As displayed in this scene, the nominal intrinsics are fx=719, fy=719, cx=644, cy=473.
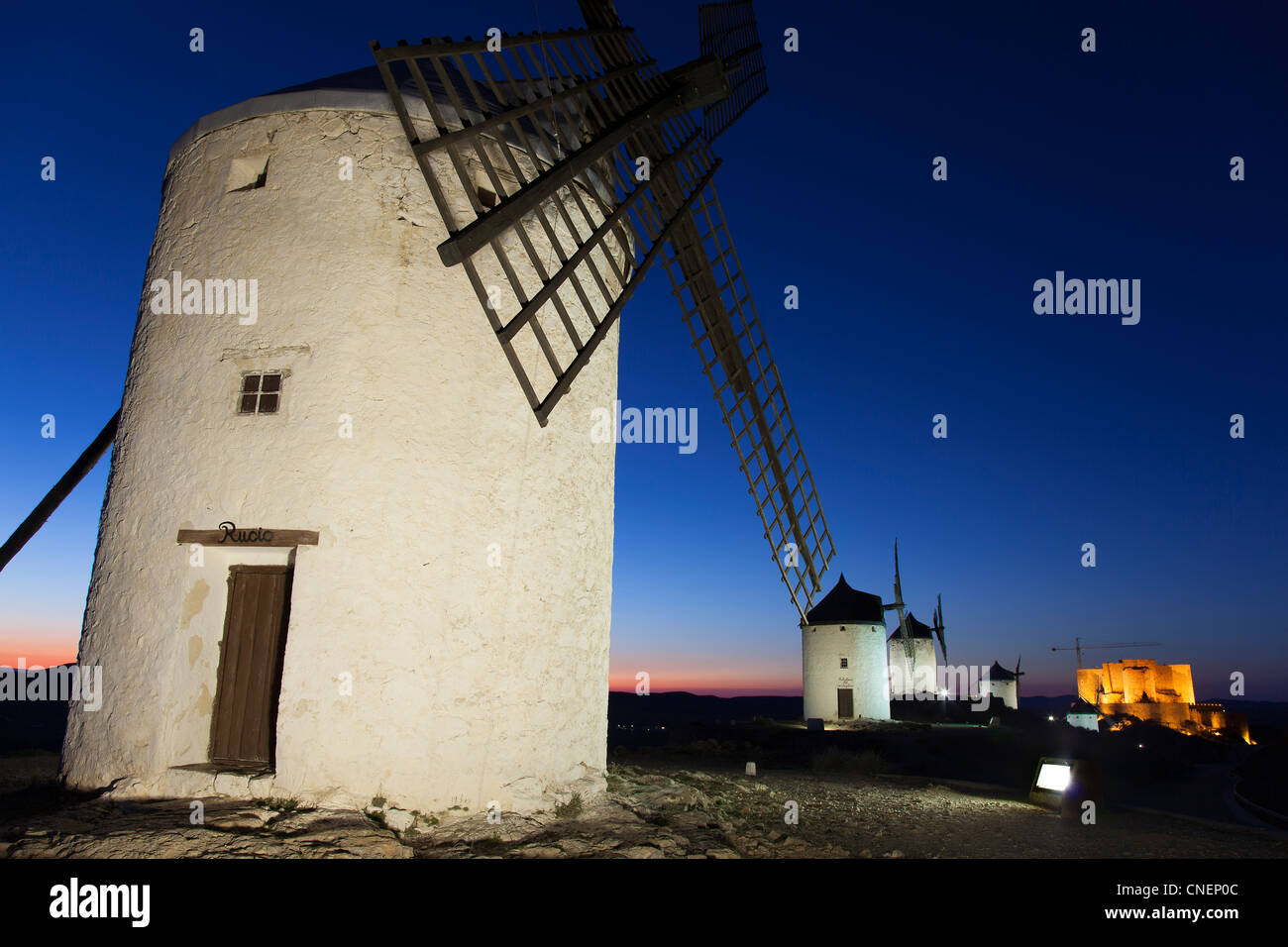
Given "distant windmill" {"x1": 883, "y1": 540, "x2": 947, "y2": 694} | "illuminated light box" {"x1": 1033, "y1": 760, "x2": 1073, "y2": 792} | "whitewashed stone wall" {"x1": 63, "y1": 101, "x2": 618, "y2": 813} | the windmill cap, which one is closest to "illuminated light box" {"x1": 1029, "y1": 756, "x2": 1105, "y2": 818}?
"illuminated light box" {"x1": 1033, "y1": 760, "x2": 1073, "y2": 792}

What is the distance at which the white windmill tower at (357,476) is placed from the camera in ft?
16.5

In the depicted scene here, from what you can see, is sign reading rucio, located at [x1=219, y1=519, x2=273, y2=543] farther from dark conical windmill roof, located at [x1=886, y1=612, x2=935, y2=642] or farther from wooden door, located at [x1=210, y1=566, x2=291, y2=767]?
dark conical windmill roof, located at [x1=886, y1=612, x2=935, y2=642]

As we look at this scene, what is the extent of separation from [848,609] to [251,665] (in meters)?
25.5

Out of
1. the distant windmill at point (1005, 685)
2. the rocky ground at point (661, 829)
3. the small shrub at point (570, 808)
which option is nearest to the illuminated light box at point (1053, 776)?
the rocky ground at point (661, 829)

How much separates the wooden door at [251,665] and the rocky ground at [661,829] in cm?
62

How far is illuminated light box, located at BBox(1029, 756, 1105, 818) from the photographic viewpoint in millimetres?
7543

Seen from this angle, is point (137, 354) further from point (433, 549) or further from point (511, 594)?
point (511, 594)

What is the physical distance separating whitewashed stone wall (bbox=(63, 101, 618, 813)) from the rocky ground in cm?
30

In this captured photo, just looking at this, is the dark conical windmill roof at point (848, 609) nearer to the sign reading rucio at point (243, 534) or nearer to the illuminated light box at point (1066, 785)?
the illuminated light box at point (1066, 785)

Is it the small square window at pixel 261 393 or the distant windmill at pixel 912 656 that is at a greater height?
the small square window at pixel 261 393

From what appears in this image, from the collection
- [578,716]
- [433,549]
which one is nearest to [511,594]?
[433,549]

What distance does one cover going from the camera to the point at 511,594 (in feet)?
18.5
